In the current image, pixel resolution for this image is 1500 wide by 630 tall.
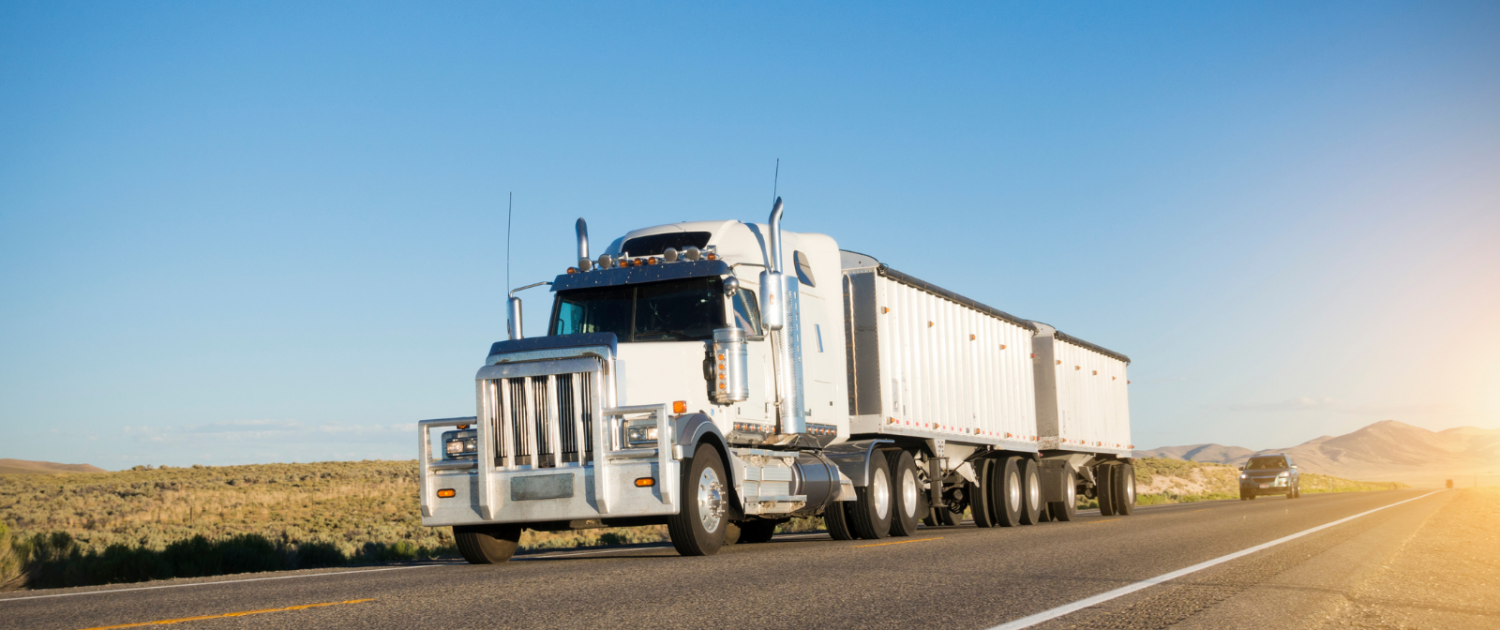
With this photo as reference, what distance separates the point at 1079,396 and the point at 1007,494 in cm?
533

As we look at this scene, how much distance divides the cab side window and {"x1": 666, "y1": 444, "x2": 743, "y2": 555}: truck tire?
5.40ft

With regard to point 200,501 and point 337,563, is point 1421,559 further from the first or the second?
point 200,501

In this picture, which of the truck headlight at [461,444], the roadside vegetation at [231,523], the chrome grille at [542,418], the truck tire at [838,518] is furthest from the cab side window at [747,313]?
the roadside vegetation at [231,523]

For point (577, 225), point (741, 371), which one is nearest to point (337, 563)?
point (577, 225)

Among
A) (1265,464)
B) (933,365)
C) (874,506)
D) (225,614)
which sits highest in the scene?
(933,365)

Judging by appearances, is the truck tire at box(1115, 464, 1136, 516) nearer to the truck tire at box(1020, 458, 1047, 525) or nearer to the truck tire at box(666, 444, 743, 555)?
the truck tire at box(1020, 458, 1047, 525)

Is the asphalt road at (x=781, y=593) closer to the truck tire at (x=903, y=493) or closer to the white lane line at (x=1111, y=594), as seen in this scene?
the white lane line at (x=1111, y=594)

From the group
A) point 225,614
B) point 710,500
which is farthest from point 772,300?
point 225,614

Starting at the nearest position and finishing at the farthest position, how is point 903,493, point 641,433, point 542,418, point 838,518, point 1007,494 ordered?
point 641,433 → point 542,418 → point 838,518 → point 903,493 → point 1007,494

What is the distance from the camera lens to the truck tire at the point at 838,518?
1505 centimetres

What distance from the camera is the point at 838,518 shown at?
15086 mm

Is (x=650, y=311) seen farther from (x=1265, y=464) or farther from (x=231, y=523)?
(x=1265, y=464)

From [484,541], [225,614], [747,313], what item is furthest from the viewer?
[747,313]

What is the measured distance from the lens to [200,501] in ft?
123
